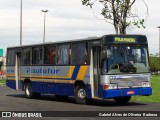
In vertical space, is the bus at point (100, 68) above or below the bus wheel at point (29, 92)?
above

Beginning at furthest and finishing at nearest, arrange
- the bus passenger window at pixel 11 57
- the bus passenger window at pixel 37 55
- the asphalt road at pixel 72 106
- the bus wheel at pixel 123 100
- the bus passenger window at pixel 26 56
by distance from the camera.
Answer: the bus passenger window at pixel 11 57
the bus passenger window at pixel 26 56
the bus passenger window at pixel 37 55
the bus wheel at pixel 123 100
the asphalt road at pixel 72 106

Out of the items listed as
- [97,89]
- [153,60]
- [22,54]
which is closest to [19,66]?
[22,54]

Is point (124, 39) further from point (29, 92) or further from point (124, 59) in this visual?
point (29, 92)

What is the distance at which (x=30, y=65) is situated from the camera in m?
26.7

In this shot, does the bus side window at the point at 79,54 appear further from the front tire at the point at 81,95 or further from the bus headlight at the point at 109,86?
the bus headlight at the point at 109,86

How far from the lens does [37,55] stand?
25.9 metres


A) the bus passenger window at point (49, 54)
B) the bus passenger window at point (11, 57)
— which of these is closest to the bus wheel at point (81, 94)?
the bus passenger window at point (49, 54)

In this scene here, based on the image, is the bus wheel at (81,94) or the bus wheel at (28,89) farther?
the bus wheel at (28,89)

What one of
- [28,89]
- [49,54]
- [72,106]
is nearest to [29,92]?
[28,89]

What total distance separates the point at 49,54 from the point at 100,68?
15.6 feet

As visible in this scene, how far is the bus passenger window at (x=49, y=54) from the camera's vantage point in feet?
79.3

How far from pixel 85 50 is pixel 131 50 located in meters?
2.01

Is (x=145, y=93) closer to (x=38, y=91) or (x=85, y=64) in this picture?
(x=85, y=64)

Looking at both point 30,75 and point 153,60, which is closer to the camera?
point 30,75
